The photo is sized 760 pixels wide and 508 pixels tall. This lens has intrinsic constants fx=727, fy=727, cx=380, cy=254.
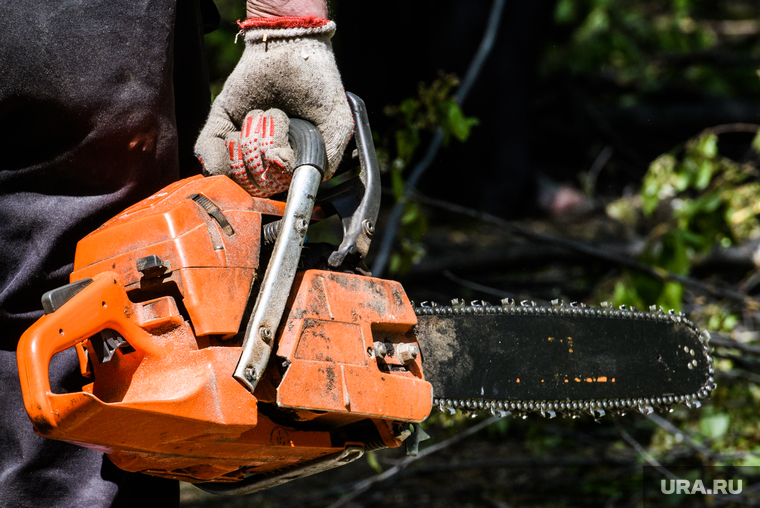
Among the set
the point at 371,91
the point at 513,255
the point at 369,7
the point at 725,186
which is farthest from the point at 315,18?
the point at 369,7

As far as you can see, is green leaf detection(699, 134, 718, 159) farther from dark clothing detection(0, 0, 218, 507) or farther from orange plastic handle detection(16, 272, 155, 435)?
orange plastic handle detection(16, 272, 155, 435)

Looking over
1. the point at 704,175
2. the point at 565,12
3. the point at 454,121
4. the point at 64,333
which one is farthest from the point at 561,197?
the point at 64,333

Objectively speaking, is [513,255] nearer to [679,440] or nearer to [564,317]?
[679,440]

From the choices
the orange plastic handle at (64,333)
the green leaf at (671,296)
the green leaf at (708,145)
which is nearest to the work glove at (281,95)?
the orange plastic handle at (64,333)

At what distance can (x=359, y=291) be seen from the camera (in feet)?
3.49

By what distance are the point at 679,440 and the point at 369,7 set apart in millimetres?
3239

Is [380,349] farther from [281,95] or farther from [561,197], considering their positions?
[561,197]

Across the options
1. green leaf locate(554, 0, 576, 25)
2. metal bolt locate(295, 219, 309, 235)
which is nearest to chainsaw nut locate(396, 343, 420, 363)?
metal bolt locate(295, 219, 309, 235)

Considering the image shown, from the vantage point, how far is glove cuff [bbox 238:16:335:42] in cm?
106

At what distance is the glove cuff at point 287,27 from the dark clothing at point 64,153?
0.46 feet

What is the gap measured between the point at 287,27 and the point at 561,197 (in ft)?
14.4

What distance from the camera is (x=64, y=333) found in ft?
3.01

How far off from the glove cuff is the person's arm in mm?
17

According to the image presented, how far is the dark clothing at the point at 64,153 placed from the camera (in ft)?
3.37
